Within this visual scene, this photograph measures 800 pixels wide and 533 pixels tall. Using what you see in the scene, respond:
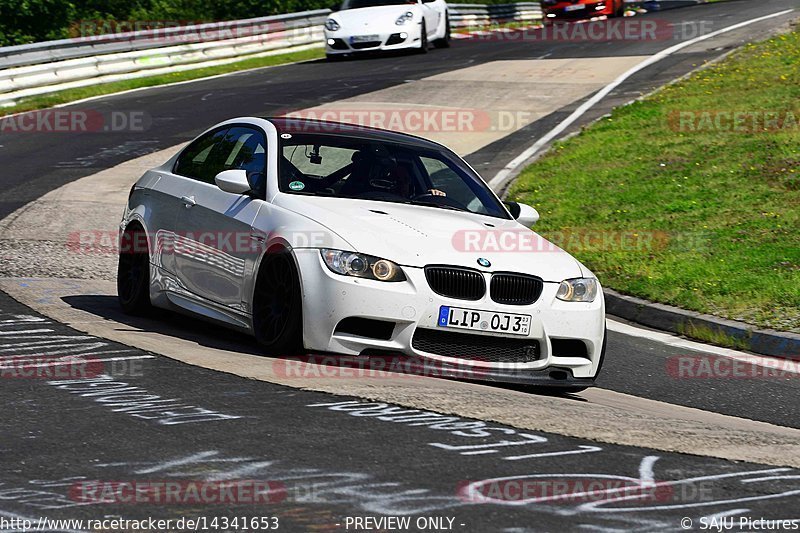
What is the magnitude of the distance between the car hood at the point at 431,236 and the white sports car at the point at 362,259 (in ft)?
0.04

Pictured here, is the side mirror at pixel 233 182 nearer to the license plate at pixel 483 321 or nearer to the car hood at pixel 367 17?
the license plate at pixel 483 321

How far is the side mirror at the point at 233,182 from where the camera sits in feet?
27.2

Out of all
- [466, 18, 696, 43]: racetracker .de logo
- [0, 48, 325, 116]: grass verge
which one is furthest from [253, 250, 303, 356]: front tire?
[466, 18, 696, 43]: racetracker .de logo

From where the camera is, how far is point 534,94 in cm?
2408

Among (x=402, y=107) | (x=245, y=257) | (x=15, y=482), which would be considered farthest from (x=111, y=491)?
(x=402, y=107)

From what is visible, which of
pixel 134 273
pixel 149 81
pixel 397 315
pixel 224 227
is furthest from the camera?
pixel 149 81

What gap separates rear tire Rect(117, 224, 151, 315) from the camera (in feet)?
31.0

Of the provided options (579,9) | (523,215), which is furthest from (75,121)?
(579,9)

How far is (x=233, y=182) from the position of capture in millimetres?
8320

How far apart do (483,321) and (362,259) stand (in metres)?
0.77

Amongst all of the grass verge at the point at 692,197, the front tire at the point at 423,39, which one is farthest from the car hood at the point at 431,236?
the front tire at the point at 423,39

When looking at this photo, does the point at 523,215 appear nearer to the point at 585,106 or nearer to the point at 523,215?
the point at 523,215

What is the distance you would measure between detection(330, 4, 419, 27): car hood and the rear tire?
20.5 m

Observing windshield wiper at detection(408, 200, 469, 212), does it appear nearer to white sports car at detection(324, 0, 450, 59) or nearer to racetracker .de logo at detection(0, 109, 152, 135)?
racetracker .de logo at detection(0, 109, 152, 135)
